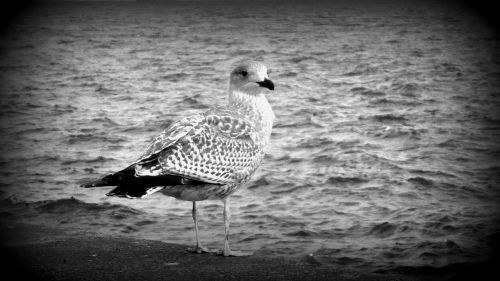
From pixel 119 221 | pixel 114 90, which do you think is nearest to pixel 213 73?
pixel 114 90

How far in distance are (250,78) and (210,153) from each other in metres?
1.37

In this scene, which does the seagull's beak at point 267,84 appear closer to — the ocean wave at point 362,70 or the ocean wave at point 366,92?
the ocean wave at point 366,92

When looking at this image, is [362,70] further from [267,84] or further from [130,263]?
[130,263]

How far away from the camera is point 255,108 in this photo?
903 centimetres

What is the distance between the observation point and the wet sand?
7145 mm

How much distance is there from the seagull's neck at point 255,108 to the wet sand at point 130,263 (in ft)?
5.56

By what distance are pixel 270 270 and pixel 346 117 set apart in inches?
583

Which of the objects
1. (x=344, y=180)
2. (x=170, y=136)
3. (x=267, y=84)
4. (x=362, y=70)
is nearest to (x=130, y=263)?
(x=170, y=136)

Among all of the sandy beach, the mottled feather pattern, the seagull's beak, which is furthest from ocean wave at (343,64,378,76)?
the mottled feather pattern

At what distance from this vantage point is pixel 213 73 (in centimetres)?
3719

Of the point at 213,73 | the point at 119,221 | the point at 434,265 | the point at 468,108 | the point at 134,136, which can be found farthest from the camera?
the point at 213,73

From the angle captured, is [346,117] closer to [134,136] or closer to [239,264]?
[134,136]

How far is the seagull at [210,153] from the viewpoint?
24.5 feet

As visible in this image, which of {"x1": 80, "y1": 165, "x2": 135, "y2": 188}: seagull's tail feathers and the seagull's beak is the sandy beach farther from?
the seagull's beak
